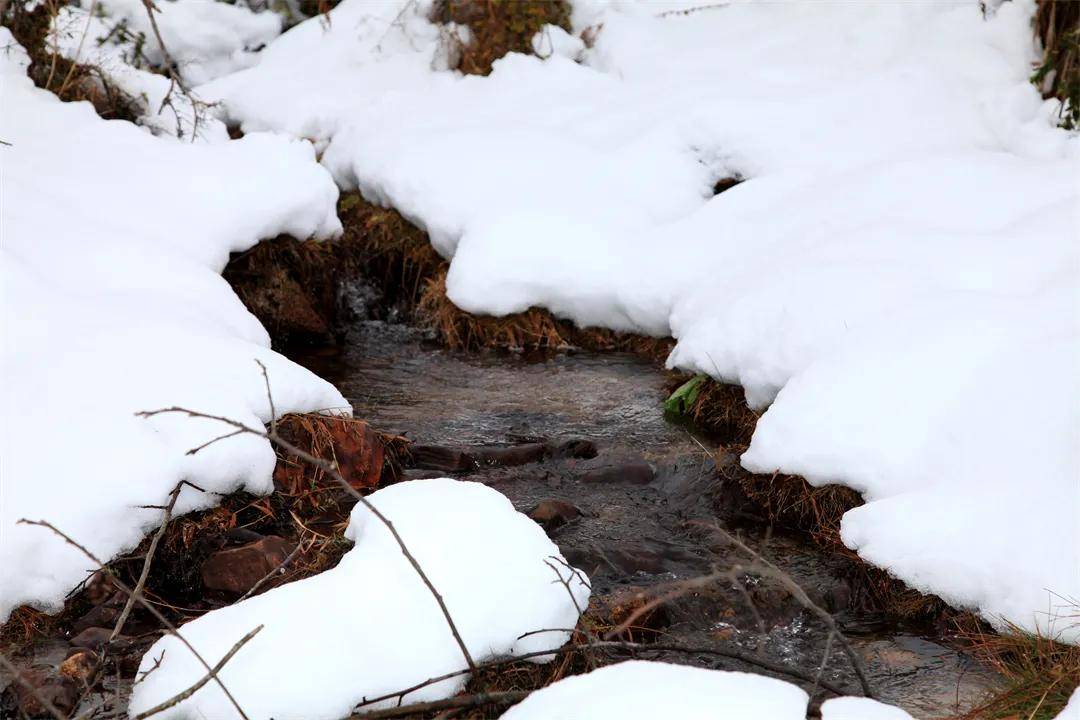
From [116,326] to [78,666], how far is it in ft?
5.53

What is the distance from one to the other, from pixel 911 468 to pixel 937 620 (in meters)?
0.62

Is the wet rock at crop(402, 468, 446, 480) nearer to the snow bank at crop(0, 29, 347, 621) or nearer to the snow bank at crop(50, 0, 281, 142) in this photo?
the snow bank at crop(0, 29, 347, 621)

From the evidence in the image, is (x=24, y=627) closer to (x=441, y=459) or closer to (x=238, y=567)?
(x=238, y=567)

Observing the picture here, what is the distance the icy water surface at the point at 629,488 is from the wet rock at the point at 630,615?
0.05 m

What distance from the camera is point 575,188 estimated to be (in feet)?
23.5

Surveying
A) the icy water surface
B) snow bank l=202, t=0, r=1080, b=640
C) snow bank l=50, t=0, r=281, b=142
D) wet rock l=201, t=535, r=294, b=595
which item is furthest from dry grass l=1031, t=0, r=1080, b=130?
snow bank l=50, t=0, r=281, b=142

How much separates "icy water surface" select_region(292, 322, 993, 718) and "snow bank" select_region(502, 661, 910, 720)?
0.58 feet

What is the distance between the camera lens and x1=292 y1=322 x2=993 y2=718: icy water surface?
330cm

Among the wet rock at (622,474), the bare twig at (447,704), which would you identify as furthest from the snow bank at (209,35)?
the bare twig at (447,704)

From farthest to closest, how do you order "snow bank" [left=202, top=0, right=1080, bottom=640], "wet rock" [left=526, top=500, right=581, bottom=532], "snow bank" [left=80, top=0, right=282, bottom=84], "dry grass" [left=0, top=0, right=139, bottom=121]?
"snow bank" [left=80, top=0, right=282, bottom=84] → "dry grass" [left=0, top=0, right=139, bottom=121] → "wet rock" [left=526, top=500, right=581, bottom=532] → "snow bank" [left=202, top=0, right=1080, bottom=640]

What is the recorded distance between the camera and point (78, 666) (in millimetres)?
3031

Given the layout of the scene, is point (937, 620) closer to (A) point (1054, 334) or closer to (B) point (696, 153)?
(A) point (1054, 334)

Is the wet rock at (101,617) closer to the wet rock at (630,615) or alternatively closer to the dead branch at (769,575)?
the wet rock at (630,615)

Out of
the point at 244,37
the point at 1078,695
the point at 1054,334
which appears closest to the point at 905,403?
the point at 1054,334
